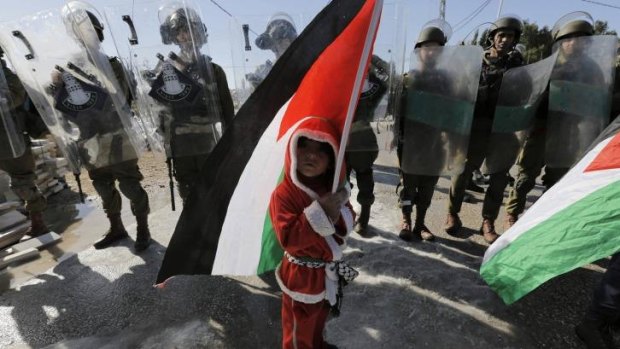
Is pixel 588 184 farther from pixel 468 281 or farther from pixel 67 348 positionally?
pixel 67 348

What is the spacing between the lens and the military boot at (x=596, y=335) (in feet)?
6.40

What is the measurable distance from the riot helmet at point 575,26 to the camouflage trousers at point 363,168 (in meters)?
1.83

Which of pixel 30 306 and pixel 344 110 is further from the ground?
pixel 344 110

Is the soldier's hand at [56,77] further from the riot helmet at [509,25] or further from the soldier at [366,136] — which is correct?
the riot helmet at [509,25]

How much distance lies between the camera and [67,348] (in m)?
2.24

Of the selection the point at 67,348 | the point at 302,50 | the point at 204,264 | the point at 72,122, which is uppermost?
the point at 302,50

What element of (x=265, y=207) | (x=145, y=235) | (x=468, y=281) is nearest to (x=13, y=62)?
(x=145, y=235)

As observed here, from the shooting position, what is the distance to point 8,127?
9.24 ft

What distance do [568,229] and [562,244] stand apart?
10 centimetres

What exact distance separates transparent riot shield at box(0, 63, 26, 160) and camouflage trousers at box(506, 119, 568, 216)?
4.78 m

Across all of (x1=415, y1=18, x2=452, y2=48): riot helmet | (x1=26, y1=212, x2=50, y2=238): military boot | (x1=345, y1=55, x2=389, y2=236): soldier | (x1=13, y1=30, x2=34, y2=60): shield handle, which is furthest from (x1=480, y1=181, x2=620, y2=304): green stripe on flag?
(x1=26, y1=212, x2=50, y2=238): military boot

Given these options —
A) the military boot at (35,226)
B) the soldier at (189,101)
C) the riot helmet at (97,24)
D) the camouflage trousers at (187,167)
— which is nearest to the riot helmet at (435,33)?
the soldier at (189,101)

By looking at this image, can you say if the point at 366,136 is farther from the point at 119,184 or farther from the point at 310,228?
the point at 119,184

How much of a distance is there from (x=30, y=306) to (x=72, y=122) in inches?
62.4
